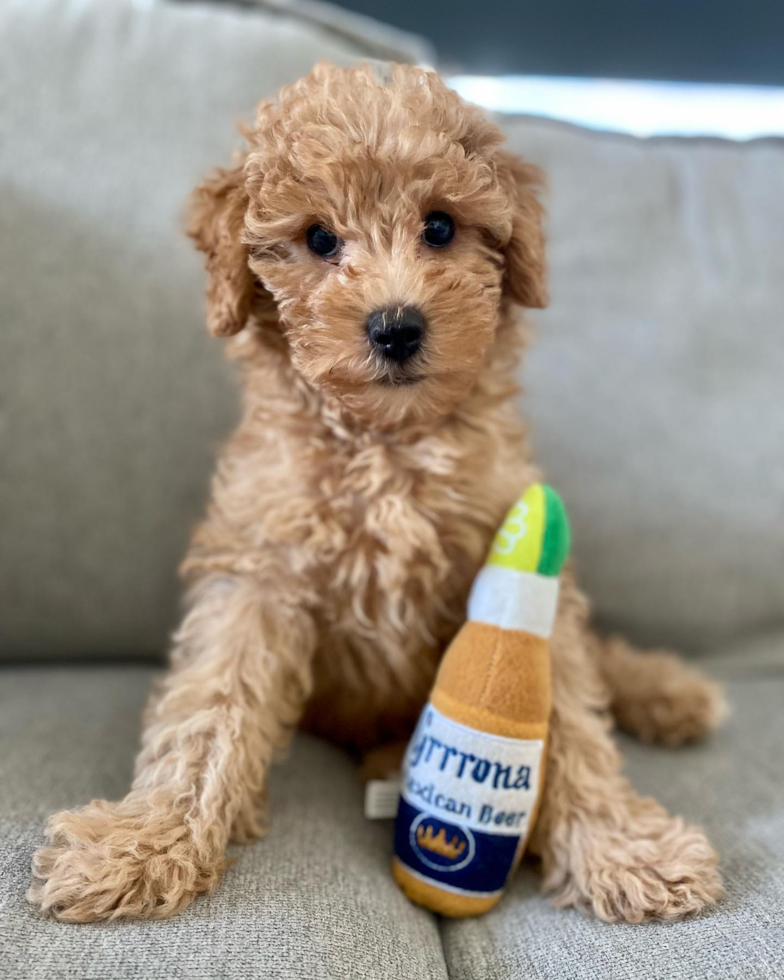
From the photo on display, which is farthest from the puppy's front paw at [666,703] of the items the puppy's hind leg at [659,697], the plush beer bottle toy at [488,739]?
the plush beer bottle toy at [488,739]

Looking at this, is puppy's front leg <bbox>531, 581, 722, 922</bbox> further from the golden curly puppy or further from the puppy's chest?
the puppy's chest

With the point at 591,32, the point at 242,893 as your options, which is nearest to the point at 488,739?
the point at 242,893

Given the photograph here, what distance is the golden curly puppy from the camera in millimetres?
1281

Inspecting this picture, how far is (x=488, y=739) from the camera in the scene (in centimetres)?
129

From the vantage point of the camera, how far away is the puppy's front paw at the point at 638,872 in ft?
4.17

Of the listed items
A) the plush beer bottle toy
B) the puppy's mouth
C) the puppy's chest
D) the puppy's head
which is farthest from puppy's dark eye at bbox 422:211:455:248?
the plush beer bottle toy

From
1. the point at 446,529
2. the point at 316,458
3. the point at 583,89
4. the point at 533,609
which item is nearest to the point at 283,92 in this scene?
the point at 316,458

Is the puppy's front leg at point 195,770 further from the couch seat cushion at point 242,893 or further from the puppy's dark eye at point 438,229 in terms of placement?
the puppy's dark eye at point 438,229

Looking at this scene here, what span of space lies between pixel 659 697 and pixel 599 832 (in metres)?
0.61

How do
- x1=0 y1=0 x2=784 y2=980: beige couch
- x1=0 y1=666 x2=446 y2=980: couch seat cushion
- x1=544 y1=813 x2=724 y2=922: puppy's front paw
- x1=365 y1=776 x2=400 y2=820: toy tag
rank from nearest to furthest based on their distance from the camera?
x1=0 y1=666 x2=446 y2=980: couch seat cushion < x1=544 y1=813 x2=724 y2=922: puppy's front paw < x1=365 y1=776 x2=400 y2=820: toy tag < x1=0 y1=0 x2=784 y2=980: beige couch

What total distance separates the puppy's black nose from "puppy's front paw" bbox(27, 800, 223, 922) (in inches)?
29.8

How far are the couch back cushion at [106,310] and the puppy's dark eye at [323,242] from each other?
78 cm

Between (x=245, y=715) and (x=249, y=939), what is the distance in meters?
0.37

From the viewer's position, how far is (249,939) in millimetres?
1103
